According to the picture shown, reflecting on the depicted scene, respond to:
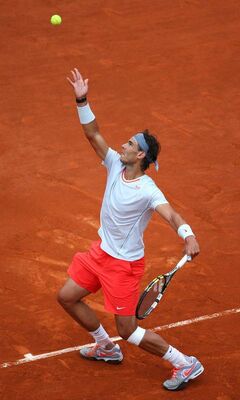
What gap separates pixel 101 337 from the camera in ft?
30.7

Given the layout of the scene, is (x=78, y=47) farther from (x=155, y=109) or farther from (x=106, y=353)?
(x=106, y=353)

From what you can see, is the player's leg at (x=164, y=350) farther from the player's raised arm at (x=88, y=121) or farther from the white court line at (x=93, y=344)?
the player's raised arm at (x=88, y=121)

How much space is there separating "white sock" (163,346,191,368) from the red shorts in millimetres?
522

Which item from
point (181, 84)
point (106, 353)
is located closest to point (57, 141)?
point (181, 84)

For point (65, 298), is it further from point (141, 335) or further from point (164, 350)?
point (164, 350)

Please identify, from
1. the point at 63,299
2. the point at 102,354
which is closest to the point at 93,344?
A: the point at 102,354

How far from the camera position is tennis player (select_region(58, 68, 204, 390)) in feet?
28.6

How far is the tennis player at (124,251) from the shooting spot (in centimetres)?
870

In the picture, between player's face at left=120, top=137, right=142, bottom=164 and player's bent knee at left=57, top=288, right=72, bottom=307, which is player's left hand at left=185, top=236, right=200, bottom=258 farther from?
player's bent knee at left=57, top=288, right=72, bottom=307

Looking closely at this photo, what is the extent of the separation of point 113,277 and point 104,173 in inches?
170

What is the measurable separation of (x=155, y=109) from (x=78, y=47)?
2.74m

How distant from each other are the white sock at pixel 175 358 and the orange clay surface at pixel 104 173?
27cm

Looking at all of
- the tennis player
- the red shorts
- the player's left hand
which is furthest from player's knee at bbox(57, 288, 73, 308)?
the player's left hand

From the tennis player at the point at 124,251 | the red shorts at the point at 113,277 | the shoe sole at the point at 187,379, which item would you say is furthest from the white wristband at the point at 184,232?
the shoe sole at the point at 187,379
